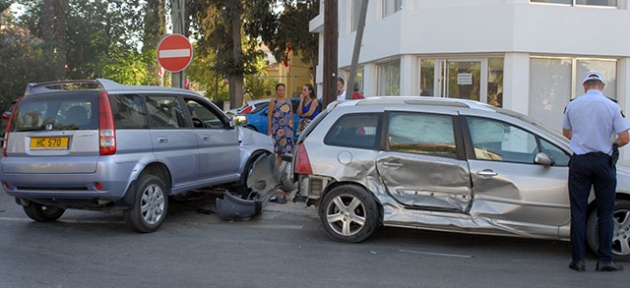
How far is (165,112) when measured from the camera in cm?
739

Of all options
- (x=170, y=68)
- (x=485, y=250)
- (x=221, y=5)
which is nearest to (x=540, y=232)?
(x=485, y=250)

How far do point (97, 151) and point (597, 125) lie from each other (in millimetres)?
4974

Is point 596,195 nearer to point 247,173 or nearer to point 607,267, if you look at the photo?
point 607,267

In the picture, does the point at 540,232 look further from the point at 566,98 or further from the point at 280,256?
the point at 566,98

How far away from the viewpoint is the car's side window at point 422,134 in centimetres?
626

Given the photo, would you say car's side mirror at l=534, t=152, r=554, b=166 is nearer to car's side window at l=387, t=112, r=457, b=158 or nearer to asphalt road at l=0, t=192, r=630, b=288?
car's side window at l=387, t=112, r=457, b=158

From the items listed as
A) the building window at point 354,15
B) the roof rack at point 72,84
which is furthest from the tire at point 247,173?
the building window at point 354,15

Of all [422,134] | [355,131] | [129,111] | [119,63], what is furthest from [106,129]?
[119,63]

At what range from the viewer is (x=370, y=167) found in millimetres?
6391

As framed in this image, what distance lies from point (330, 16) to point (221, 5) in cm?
1953

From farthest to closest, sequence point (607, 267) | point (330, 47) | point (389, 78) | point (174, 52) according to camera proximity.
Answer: point (389, 78) → point (174, 52) → point (330, 47) → point (607, 267)

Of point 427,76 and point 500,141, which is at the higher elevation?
point 427,76

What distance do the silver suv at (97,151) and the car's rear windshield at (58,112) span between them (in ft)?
0.04

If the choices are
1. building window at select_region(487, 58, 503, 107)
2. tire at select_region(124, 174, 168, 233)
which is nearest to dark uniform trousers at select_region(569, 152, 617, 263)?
tire at select_region(124, 174, 168, 233)
